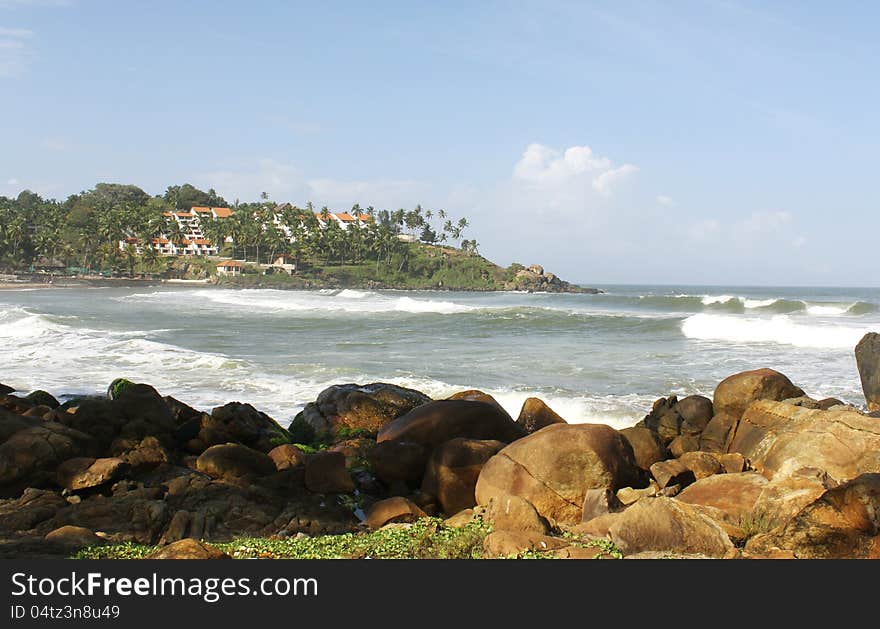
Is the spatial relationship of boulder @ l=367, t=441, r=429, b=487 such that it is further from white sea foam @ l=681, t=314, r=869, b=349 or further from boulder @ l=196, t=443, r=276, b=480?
white sea foam @ l=681, t=314, r=869, b=349

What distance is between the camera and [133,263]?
356 feet

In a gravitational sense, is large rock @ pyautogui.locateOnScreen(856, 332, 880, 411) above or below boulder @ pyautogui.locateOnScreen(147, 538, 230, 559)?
above

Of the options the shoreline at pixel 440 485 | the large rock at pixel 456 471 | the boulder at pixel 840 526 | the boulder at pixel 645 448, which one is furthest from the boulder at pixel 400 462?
the boulder at pixel 840 526

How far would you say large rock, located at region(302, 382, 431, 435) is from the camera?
34.4 feet

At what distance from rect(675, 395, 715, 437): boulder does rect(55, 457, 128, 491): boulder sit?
7811mm

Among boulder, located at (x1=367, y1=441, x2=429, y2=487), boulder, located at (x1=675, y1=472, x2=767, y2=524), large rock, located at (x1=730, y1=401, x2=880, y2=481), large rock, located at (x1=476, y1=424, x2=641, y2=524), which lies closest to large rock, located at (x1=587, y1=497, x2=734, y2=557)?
boulder, located at (x1=675, y1=472, x2=767, y2=524)

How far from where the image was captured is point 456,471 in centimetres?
746

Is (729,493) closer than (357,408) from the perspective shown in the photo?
Yes

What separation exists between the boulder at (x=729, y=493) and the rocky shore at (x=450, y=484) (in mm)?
21

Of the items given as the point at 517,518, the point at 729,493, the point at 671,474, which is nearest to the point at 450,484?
the point at 517,518

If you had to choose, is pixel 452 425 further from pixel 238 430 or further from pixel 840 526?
pixel 840 526

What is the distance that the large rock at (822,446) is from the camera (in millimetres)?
6594

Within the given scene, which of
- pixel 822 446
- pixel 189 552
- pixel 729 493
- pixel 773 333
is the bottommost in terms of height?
pixel 189 552

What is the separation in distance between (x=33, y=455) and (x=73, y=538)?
93.1 inches
